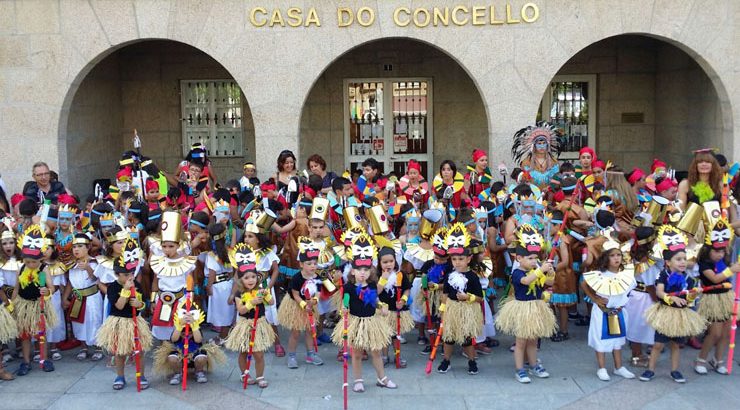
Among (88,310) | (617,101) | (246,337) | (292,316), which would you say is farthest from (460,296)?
(617,101)

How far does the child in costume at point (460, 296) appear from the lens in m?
7.17

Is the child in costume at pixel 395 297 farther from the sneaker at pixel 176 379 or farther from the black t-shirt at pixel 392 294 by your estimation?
the sneaker at pixel 176 379

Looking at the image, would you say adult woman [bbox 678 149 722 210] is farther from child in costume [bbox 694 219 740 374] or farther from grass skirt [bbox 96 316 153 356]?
grass skirt [bbox 96 316 153 356]

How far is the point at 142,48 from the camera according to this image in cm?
1412

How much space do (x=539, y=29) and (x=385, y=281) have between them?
557cm

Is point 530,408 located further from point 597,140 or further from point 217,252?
point 597,140

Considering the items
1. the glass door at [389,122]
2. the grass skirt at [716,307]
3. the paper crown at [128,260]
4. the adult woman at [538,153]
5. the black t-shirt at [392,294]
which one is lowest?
the grass skirt at [716,307]

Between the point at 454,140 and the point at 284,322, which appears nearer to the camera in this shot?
the point at 284,322

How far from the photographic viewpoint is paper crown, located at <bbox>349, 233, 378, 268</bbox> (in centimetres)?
698

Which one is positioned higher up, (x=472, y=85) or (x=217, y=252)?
(x=472, y=85)

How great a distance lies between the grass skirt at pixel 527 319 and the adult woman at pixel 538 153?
9.53ft

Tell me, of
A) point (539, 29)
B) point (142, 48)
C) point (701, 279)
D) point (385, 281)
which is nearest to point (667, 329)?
point (701, 279)

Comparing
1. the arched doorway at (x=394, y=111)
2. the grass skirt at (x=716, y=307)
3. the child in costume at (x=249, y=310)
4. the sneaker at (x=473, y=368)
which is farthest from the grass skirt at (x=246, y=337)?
the arched doorway at (x=394, y=111)

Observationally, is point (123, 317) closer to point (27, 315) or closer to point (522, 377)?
point (27, 315)
